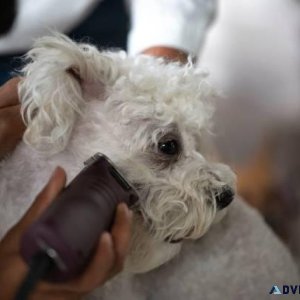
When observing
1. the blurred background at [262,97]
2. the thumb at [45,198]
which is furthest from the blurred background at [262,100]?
the thumb at [45,198]

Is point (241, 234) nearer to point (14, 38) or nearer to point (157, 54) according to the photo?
point (157, 54)

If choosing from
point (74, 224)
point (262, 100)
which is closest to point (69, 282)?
point (74, 224)

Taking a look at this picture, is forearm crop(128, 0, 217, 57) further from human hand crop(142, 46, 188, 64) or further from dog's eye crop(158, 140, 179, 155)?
dog's eye crop(158, 140, 179, 155)

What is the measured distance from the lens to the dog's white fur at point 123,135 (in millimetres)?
630

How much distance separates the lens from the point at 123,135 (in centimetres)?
65

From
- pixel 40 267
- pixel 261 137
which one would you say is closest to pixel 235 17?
pixel 261 137

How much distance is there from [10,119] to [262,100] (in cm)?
106

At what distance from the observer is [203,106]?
2.32 ft

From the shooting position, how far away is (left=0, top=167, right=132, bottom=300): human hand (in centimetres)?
49

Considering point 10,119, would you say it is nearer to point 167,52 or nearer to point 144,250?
point 144,250

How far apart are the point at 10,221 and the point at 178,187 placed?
0.69 feet

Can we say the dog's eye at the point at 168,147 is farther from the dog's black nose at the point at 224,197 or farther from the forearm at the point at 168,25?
the forearm at the point at 168,25

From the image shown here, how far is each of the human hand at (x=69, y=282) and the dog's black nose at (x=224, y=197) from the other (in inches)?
7.0

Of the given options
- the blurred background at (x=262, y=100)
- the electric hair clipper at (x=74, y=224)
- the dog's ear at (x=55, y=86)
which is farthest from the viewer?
the blurred background at (x=262, y=100)
